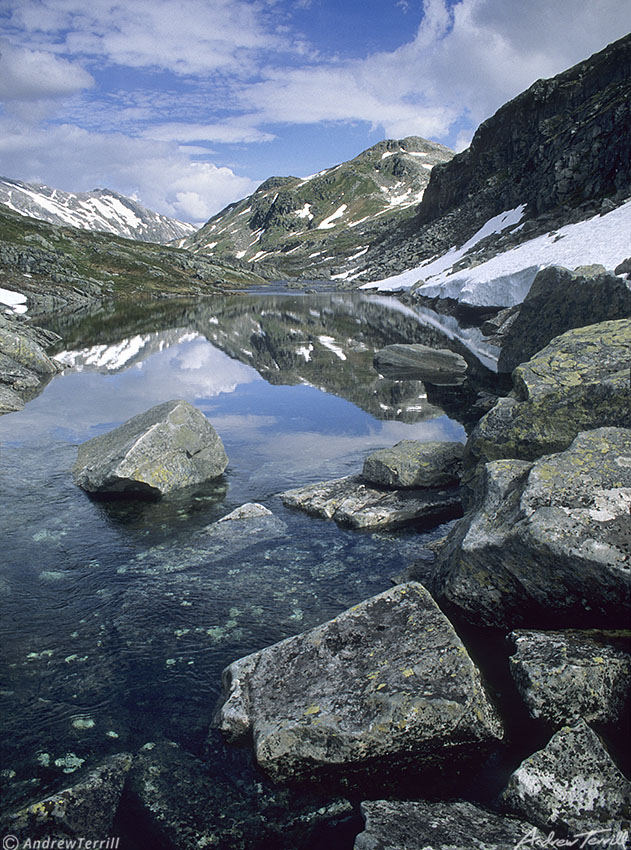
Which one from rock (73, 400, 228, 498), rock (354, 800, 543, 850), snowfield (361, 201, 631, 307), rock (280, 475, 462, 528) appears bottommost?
rock (354, 800, 543, 850)

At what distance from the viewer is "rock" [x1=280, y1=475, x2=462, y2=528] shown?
1395cm

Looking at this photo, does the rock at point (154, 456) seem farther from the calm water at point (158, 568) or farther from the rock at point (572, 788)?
the rock at point (572, 788)

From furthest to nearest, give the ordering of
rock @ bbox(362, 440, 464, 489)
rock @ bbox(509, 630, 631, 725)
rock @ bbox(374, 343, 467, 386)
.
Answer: rock @ bbox(374, 343, 467, 386) < rock @ bbox(362, 440, 464, 489) < rock @ bbox(509, 630, 631, 725)

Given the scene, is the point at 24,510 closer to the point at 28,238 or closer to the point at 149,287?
the point at 149,287

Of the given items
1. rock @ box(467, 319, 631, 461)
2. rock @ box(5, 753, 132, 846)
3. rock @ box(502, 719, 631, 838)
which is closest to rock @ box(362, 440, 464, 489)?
rock @ box(467, 319, 631, 461)

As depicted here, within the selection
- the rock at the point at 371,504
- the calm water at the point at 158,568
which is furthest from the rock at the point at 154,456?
the rock at the point at 371,504

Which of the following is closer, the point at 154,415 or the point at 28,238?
the point at 154,415

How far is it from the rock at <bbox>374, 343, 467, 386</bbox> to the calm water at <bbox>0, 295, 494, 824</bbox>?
14.9ft

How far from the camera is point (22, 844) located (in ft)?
18.2

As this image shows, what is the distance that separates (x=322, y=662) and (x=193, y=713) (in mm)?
2073

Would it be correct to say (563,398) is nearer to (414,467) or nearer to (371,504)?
(414,467)

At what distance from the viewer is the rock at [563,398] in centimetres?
1159

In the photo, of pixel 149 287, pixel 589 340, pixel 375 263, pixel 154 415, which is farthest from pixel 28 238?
pixel 589 340

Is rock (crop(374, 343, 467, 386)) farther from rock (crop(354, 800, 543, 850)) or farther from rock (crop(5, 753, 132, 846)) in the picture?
rock (crop(5, 753, 132, 846))
